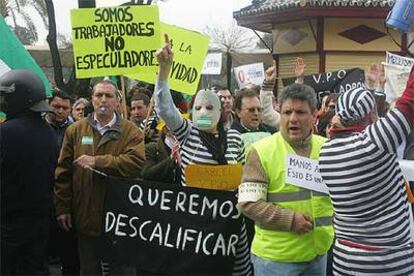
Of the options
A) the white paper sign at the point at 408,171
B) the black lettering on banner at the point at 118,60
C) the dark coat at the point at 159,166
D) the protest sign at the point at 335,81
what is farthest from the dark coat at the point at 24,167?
the protest sign at the point at 335,81

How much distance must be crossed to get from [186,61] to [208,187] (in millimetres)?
2124

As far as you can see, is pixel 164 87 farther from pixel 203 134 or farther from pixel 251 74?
pixel 251 74

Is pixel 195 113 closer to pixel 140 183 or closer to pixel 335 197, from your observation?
pixel 140 183

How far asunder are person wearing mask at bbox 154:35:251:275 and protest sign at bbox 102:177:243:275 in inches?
5.2

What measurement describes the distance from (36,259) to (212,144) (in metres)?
1.41

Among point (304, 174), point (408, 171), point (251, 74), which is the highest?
point (304, 174)

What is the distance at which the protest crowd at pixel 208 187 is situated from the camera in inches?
124

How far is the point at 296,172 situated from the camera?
3457mm

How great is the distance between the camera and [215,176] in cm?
430

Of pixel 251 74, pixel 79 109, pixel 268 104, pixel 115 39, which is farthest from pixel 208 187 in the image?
pixel 251 74

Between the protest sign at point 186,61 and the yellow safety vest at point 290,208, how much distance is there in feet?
8.47

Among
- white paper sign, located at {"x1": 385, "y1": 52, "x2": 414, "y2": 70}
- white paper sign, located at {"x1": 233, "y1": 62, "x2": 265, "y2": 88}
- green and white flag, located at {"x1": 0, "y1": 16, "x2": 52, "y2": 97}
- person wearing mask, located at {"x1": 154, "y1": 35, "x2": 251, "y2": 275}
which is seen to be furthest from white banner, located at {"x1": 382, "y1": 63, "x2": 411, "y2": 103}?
green and white flag, located at {"x1": 0, "y1": 16, "x2": 52, "y2": 97}

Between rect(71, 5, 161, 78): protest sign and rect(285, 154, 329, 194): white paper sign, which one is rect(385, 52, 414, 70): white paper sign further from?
rect(285, 154, 329, 194): white paper sign

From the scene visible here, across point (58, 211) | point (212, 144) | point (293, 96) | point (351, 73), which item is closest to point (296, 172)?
point (293, 96)
